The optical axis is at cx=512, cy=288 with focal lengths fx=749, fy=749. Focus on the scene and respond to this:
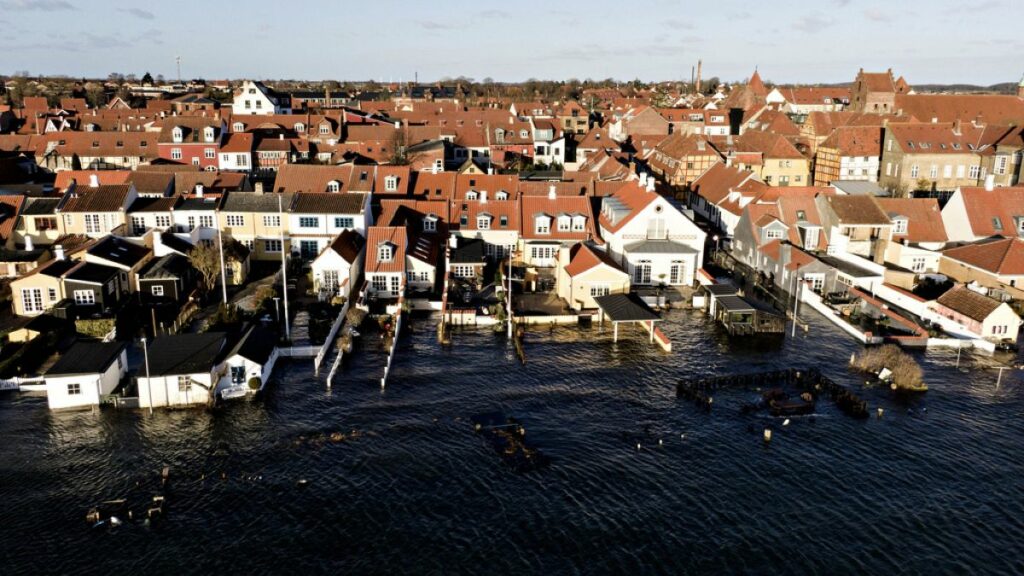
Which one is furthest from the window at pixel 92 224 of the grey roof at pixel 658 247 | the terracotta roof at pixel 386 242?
the grey roof at pixel 658 247

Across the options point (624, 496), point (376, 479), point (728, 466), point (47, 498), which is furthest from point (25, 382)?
point (728, 466)

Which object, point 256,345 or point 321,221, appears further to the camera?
point 321,221

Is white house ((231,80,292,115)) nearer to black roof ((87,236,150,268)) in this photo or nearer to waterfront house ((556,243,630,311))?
black roof ((87,236,150,268))

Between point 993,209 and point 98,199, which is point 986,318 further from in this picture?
point 98,199

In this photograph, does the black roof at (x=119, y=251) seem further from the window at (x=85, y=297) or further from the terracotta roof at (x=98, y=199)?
the terracotta roof at (x=98, y=199)

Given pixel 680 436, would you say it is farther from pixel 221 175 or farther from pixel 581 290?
pixel 221 175

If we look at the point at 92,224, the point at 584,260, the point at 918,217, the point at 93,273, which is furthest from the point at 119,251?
the point at 918,217

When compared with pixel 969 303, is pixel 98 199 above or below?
Result: above
